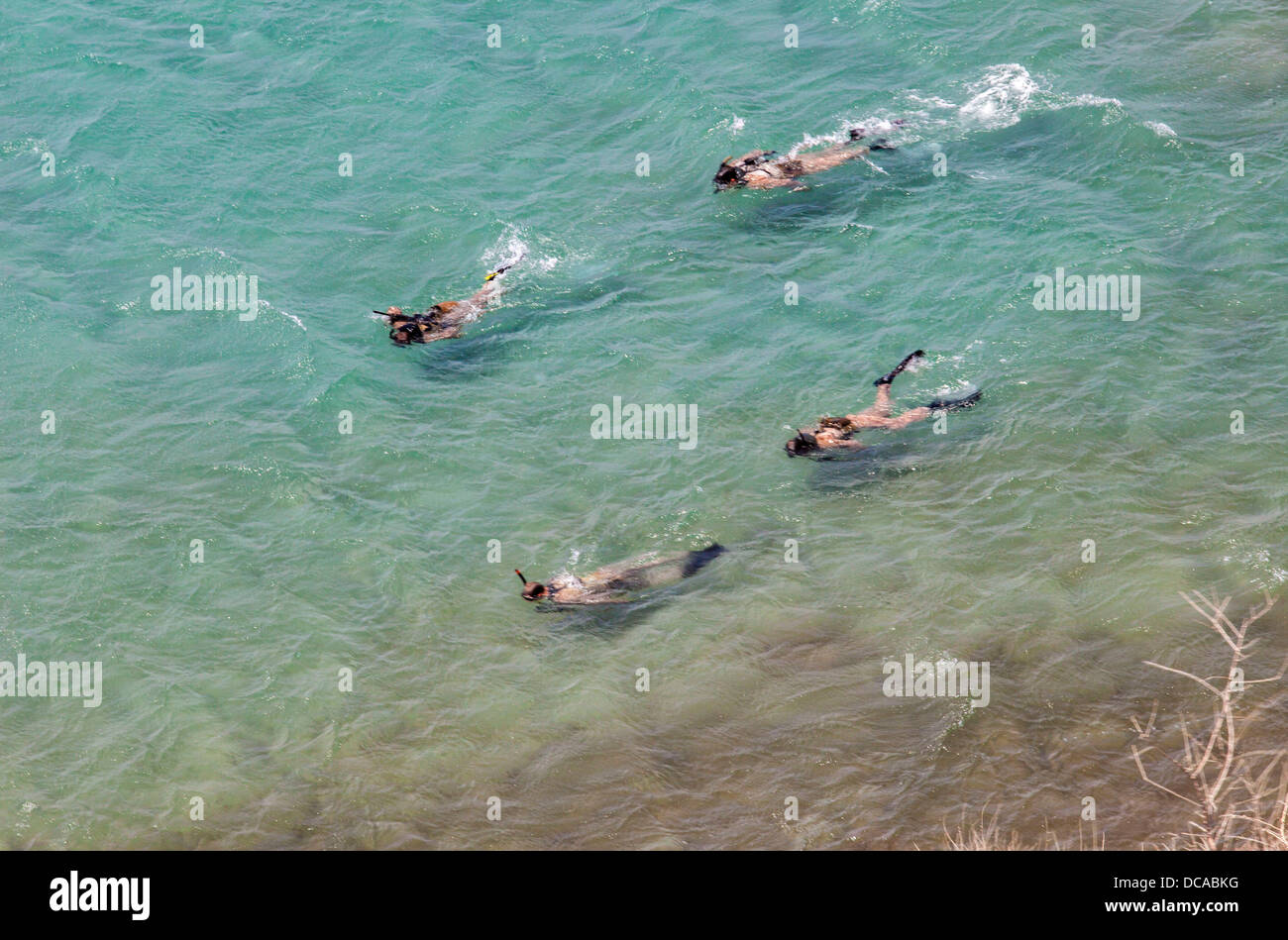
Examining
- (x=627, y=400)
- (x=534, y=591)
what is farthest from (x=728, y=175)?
(x=534, y=591)

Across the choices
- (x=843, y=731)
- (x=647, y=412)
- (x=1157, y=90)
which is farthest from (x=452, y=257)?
(x=1157, y=90)

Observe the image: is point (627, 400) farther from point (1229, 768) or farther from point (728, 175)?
point (1229, 768)

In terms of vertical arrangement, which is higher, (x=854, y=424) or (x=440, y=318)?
(x=440, y=318)

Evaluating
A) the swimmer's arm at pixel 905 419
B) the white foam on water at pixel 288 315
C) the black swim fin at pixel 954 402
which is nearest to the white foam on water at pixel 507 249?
the white foam on water at pixel 288 315

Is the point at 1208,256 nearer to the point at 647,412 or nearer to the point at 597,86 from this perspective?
the point at 647,412

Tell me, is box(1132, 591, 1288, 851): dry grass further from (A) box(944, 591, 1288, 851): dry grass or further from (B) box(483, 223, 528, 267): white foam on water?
(B) box(483, 223, 528, 267): white foam on water

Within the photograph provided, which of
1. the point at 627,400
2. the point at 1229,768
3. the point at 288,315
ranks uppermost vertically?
the point at 288,315

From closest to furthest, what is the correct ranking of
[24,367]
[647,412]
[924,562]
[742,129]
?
[924,562] < [647,412] < [24,367] < [742,129]
